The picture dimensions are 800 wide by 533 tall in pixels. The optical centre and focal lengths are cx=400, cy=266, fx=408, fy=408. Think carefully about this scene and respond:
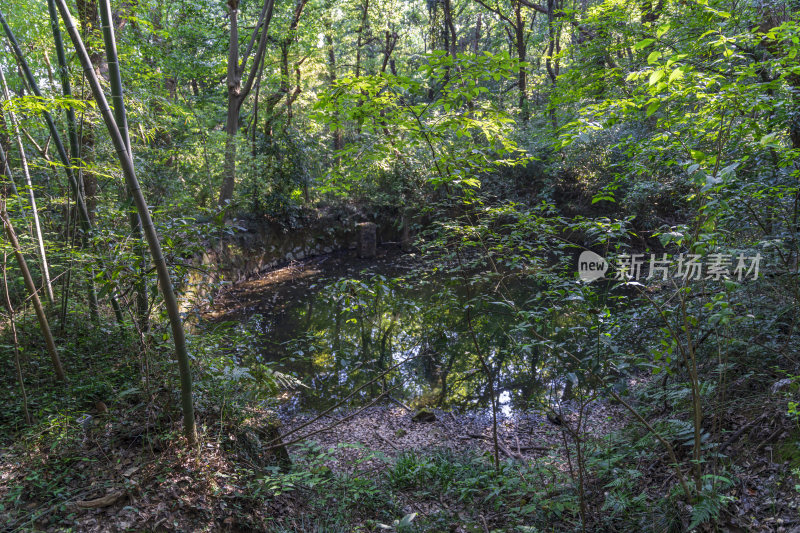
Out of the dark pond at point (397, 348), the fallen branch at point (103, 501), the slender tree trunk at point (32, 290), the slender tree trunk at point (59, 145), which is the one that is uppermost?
the slender tree trunk at point (59, 145)

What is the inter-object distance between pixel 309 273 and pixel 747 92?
986cm

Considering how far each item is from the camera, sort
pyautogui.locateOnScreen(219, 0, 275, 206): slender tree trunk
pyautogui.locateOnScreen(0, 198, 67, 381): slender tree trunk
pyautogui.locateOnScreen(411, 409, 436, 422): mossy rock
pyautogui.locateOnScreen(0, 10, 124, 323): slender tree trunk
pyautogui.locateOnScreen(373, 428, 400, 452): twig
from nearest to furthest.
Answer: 1. pyautogui.locateOnScreen(0, 198, 67, 381): slender tree trunk
2. pyautogui.locateOnScreen(0, 10, 124, 323): slender tree trunk
3. pyautogui.locateOnScreen(373, 428, 400, 452): twig
4. pyautogui.locateOnScreen(411, 409, 436, 422): mossy rock
5. pyautogui.locateOnScreen(219, 0, 275, 206): slender tree trunk

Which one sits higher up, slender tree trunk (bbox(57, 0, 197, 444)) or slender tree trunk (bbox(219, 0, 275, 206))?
slender tree trunk (bbox(219, 0, 275, 206))

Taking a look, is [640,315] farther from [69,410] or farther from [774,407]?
[69,410]

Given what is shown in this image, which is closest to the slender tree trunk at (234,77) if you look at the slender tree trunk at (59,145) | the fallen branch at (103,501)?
the slender tree trunk at (59,145)

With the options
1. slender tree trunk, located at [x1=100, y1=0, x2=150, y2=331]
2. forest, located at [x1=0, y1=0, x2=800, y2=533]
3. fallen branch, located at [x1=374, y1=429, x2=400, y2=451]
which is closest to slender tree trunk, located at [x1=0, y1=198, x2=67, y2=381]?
forest, located at [x1=0, y1=0, x2=800, y2=533]

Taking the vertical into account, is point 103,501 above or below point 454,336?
above

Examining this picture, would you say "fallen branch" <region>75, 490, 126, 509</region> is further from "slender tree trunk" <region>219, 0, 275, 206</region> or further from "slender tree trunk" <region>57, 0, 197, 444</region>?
"slender tree trunk" <region>219, 0, 275, 206</region>

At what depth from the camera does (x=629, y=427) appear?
3.55 meters

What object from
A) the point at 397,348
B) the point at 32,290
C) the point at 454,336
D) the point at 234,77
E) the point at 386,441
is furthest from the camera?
the point at 234,77

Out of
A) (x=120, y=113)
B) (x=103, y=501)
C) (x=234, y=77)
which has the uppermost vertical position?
(x=234, y=77)

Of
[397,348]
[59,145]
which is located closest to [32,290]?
[59,145]

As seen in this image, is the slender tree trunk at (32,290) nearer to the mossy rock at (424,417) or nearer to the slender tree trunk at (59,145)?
the slender tree trunk at (59,145)

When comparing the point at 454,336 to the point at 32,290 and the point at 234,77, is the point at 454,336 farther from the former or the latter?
the point at 234,77
